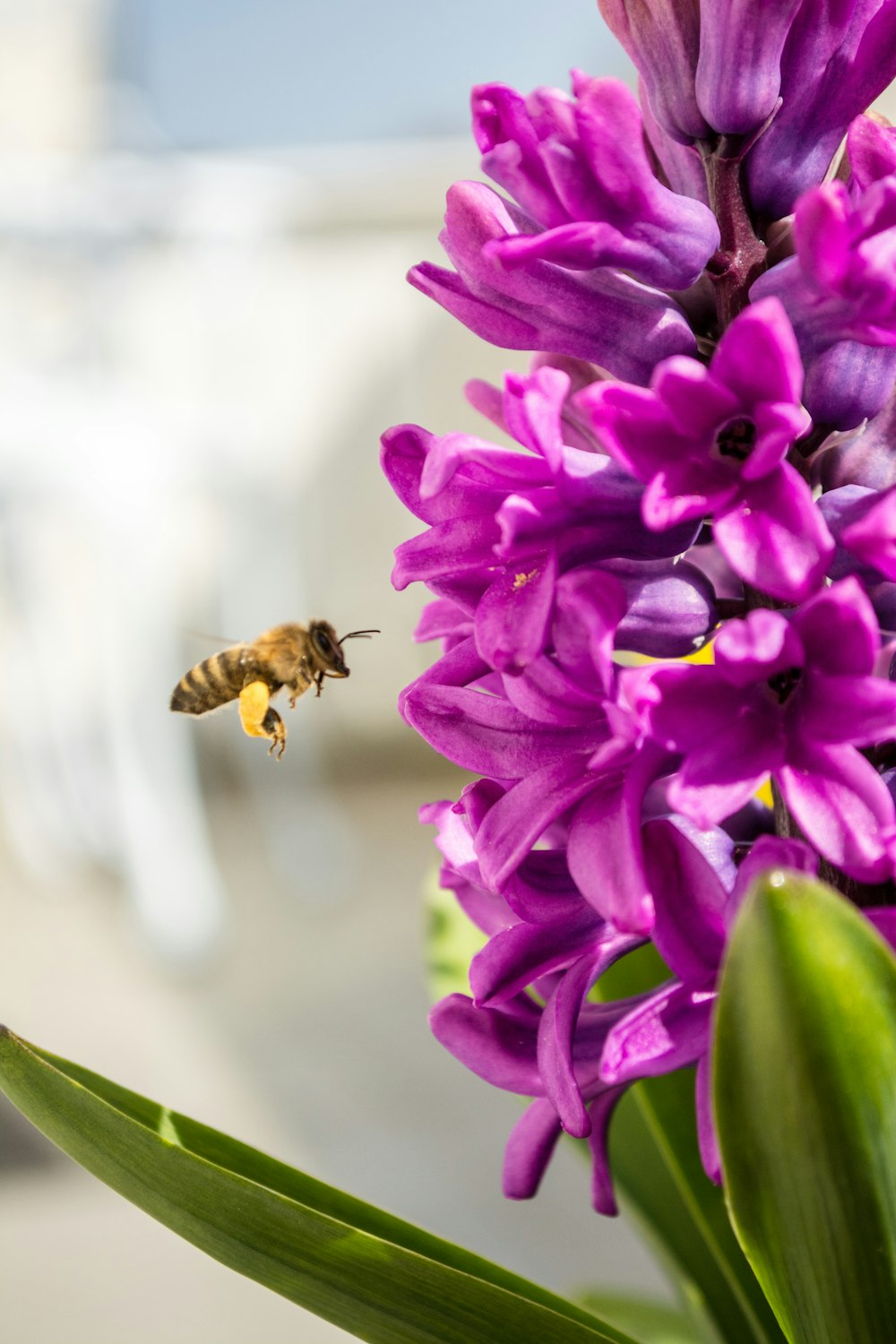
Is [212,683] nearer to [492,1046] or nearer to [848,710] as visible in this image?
[492,1046]

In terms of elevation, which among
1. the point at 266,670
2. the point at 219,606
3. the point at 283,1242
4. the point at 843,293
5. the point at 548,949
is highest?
the point at 219,606

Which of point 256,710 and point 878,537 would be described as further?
point 256,710

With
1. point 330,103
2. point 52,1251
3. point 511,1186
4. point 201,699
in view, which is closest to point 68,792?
point 52,1251

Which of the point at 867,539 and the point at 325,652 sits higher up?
the point at 325,652

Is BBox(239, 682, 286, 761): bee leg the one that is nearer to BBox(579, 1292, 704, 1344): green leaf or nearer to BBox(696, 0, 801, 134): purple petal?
BBox(579, 1292, 704, 1344): green leaf

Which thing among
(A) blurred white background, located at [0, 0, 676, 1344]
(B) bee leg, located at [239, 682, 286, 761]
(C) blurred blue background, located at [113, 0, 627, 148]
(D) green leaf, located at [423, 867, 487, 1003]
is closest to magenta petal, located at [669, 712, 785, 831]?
(D) green leaf, located at [423, 867, 487, 1003]

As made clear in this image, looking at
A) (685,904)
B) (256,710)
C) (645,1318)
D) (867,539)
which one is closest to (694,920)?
(685,904)

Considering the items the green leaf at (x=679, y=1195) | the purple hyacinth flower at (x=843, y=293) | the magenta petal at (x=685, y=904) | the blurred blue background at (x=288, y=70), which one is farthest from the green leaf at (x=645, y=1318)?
the blurred blue background at (x=288, y=70)

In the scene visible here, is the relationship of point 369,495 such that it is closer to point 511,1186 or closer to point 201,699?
point 201,699
